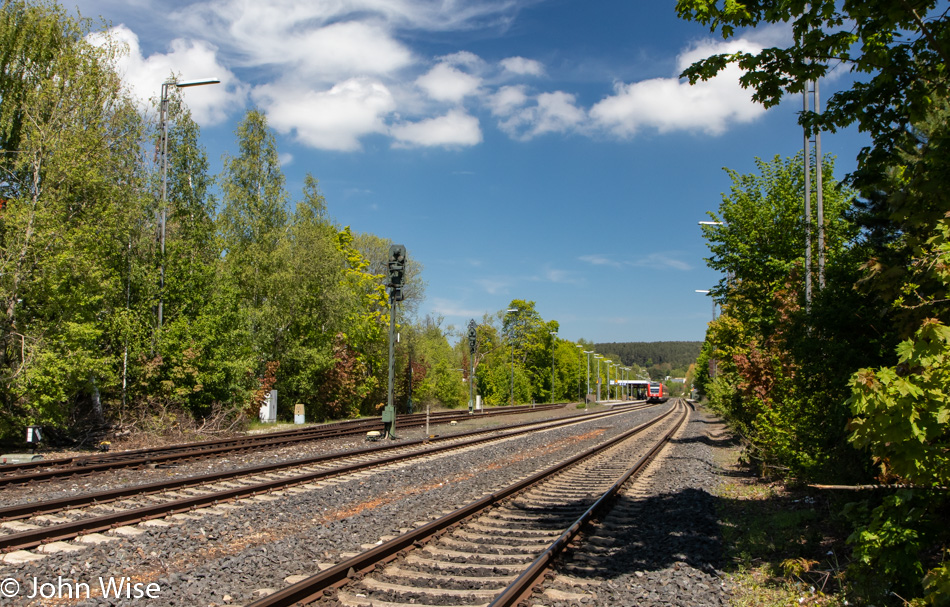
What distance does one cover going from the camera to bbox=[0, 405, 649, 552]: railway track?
761 cm

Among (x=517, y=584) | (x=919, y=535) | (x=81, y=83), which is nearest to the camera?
(x=919, y=535)

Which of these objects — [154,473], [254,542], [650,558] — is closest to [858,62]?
[650,558]

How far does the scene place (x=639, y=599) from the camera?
5.89 m

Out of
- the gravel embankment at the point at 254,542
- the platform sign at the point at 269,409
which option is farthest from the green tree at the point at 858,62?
the platform sign at the point at 269,409

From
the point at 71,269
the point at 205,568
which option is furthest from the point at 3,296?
the point at 205,568

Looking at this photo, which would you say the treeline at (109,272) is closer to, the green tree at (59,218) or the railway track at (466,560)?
the green tree at (59,218)

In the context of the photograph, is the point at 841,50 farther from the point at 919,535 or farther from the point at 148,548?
the point at 148,548

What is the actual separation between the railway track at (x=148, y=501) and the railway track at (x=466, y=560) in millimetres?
3765

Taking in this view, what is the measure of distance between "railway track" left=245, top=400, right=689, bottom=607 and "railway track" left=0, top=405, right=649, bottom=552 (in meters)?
3.77

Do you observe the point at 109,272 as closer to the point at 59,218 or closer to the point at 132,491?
the point at 59,218

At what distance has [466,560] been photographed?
6.93 meters

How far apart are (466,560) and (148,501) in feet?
19.0

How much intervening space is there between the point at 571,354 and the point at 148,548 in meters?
90.7

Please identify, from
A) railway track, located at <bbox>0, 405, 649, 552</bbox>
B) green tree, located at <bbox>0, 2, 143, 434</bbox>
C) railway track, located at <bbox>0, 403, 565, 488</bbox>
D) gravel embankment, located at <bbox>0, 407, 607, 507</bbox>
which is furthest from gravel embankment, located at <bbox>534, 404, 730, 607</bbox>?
green tree, located at <bbox>0, 2, 143, 434</bbox>
